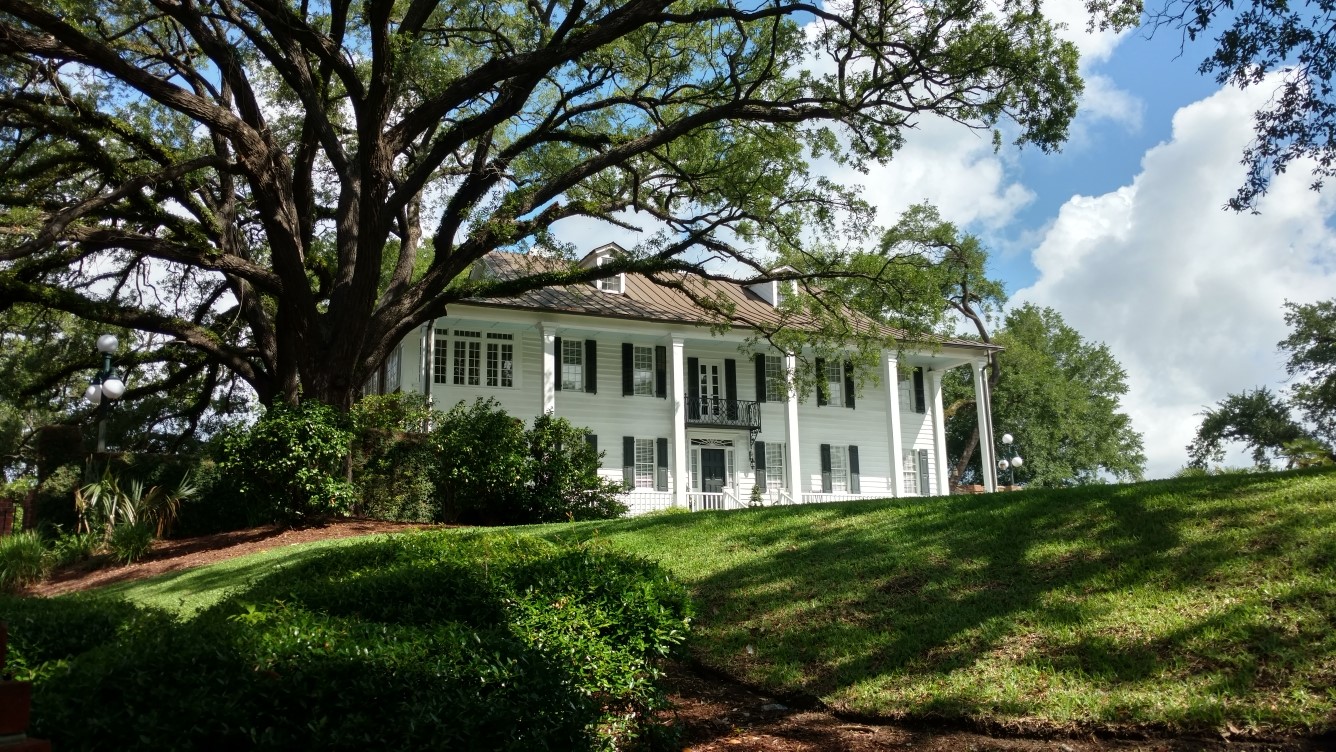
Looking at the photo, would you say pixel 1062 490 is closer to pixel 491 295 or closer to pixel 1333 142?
pixel 1333 142

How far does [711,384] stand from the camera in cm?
2878

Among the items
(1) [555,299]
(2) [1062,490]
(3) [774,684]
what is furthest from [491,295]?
(3) [774,684]

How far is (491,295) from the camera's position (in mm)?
17719

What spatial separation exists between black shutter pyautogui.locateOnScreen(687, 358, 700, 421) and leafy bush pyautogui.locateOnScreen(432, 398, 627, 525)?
9.12m

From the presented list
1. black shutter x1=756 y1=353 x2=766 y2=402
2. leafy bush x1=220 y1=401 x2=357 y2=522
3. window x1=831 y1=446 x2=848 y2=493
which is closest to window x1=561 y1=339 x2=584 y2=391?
black shutter x1=756 y1=353 x2=766 y2=402

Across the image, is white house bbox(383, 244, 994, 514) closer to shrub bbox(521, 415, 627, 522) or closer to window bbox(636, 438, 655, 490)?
window bbox(636, 438, 655, 490)

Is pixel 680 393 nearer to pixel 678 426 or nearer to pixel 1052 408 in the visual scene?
pixel 678 426

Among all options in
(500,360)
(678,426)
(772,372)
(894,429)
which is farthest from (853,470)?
(500,360)

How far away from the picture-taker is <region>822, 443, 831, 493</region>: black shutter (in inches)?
1142

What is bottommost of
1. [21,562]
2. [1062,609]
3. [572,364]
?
[1062,609]

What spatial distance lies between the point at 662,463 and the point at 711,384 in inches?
133

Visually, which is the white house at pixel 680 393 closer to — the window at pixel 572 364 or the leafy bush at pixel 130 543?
the window at pixel 572 364

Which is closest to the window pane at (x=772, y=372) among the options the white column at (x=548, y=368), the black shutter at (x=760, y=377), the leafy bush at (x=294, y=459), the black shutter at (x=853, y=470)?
the black shutter at (x=760, y=377)

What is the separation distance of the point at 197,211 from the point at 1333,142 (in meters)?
18.5
